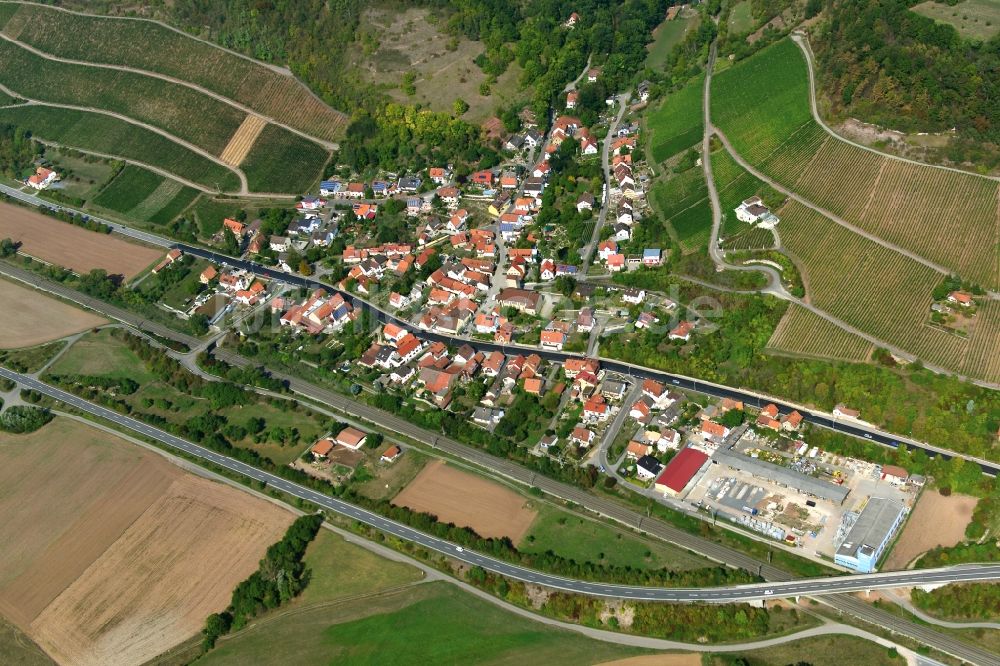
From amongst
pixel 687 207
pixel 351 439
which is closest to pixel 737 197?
pixel 687 207

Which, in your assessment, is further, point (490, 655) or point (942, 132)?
point (942, 132)

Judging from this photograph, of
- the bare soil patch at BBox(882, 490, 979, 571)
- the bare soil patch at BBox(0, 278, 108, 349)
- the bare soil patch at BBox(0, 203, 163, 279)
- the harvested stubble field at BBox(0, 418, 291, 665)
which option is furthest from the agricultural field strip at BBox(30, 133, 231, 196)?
the bare soil patch at BBox(882, 490, 979, 571)

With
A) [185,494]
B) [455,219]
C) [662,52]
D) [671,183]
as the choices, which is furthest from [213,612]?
[662,52]

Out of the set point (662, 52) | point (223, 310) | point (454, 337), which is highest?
point (662, 52)

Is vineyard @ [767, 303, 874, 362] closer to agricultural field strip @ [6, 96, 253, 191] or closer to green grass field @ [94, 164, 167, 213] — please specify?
agricultural field strip @ [6, 96, 253, 191]

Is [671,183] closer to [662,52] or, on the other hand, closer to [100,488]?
[662,52]

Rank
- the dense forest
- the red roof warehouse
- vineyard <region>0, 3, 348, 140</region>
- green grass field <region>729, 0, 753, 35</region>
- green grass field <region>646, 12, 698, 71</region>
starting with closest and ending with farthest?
1. the red roof warehouse
2. the dense forest
3. green grass field <region>729, 0, 753, 35</region>
4. vineyard <region>0, 3, 348, 140</region>
5. green grass field <region>646, 12, 698, 71</region>
